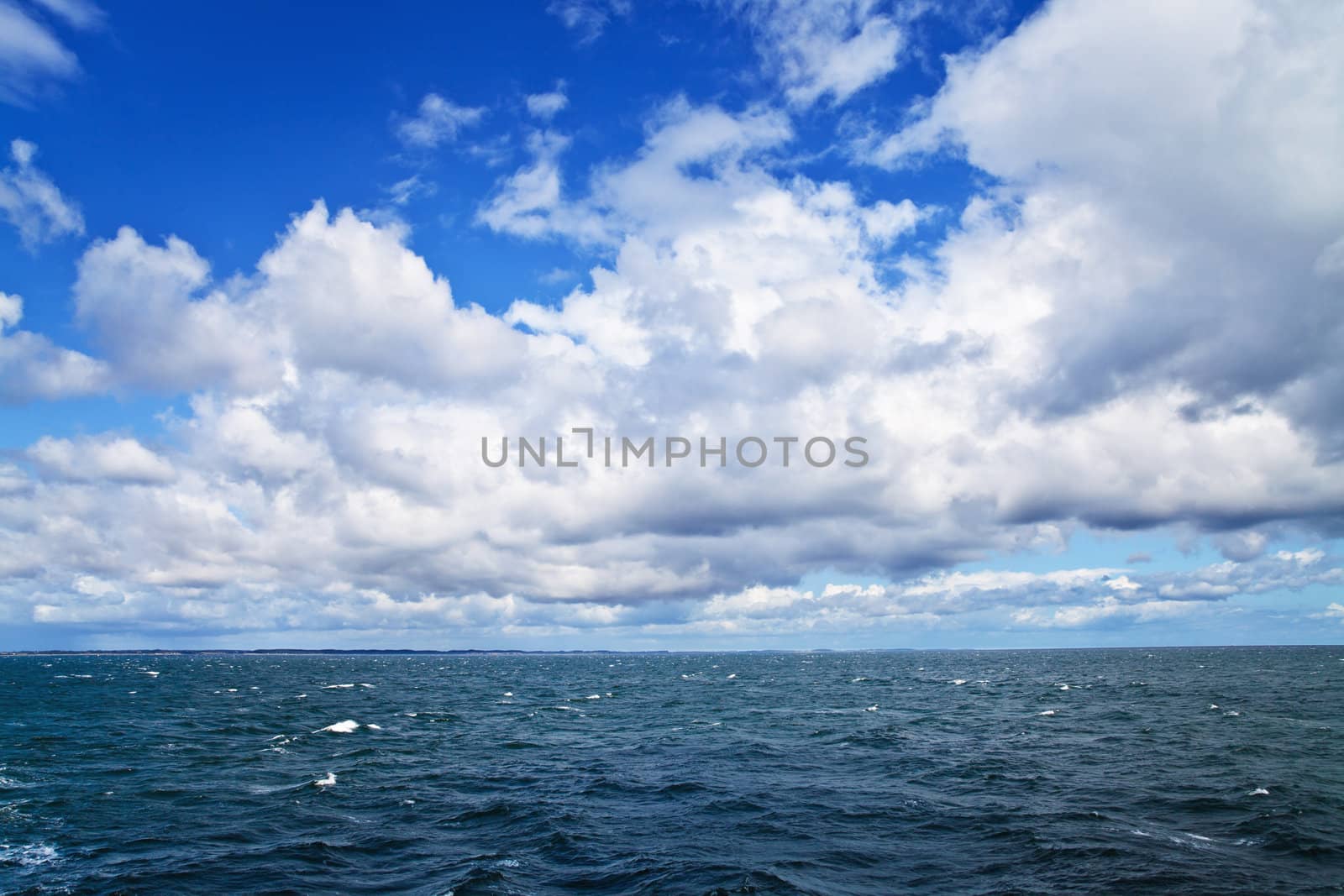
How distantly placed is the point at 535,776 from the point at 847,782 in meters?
18.4

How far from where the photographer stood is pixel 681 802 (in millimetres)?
39250

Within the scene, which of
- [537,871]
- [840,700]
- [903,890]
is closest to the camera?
[903,890]

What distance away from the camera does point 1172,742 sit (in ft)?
179

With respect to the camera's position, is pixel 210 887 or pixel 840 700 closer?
pixel 210 887

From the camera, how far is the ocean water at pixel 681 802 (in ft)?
90.1

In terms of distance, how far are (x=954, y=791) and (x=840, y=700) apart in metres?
58.9

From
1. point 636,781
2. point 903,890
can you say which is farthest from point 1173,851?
point 636,781

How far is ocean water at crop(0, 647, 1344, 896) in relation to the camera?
27.5 m

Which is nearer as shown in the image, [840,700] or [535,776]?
[535,776]

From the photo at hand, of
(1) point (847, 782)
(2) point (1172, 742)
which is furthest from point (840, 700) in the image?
(1) point (847, 782)

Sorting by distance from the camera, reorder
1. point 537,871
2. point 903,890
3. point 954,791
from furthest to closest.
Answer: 1. point 954,791
2. point 537,871
3. point 903,890

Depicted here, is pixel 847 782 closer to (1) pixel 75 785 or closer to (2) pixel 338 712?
(1) pixel 75 785

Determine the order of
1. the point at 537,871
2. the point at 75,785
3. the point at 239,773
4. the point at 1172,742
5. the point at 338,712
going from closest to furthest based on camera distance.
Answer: the point at 537,871 < the point at 75,785 < the point at 239,773 < the point at 1172,742 < the point at 338,712

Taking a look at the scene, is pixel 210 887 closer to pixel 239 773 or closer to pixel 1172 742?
pixel 239 773
